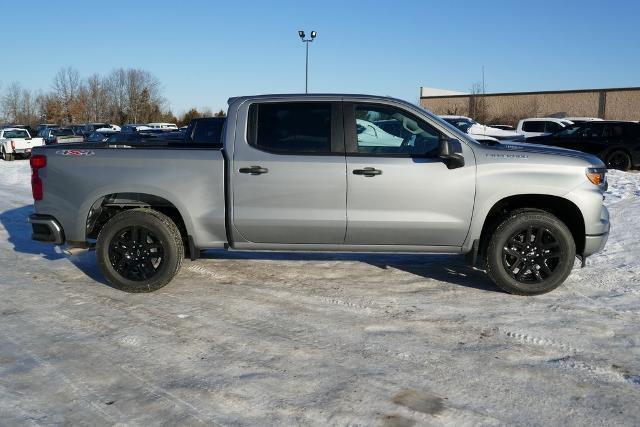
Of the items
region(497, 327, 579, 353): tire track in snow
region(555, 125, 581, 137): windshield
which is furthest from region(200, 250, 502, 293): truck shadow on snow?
region(555, 125, 581, 137): windshield

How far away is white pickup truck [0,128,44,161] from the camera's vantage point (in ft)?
89.0

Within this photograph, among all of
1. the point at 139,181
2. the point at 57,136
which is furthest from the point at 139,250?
the point at 57,136

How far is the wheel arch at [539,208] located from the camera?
530cm

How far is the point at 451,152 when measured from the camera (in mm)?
5000

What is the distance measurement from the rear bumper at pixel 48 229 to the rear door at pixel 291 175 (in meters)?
1.73

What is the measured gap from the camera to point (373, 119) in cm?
541

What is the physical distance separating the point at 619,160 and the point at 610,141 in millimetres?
645

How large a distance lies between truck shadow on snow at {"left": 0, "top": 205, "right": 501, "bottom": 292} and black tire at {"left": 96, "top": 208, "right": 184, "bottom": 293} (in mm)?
475

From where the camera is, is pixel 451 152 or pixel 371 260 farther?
pixel 371 260

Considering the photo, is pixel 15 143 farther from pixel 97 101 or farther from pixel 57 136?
pixel 97 101

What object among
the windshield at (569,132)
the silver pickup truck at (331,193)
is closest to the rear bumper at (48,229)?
the silver pickup truck at (331,193)

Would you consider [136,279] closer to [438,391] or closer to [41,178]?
[41,178]

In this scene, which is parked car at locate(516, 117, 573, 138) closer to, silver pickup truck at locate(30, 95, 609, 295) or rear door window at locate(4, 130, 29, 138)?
silver pickup truck at locate(30, 95, 609, 295)

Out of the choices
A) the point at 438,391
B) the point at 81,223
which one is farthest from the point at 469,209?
the point at 81,223
